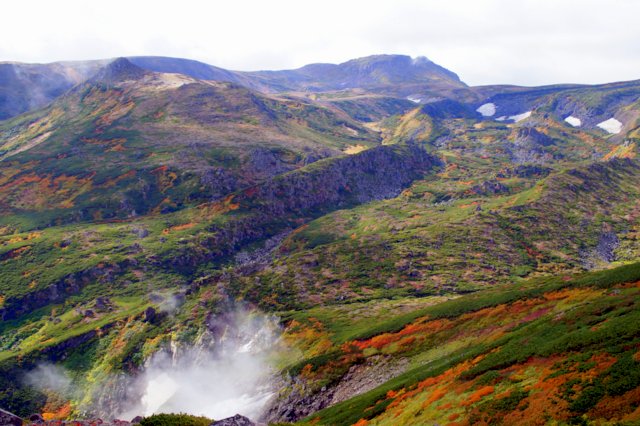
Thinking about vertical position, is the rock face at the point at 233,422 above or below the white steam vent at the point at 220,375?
above

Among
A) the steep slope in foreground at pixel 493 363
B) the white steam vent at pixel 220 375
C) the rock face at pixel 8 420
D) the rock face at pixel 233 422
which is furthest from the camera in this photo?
the white steam vent at pixel 220 375

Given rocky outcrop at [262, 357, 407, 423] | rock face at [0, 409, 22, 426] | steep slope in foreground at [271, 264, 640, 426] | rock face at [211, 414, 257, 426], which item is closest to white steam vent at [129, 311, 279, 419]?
rocky outcrop at [262, 357, 407, 423]

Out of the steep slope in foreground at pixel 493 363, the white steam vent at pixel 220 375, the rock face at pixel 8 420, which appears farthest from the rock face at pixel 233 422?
the white steam vent at pixel 220 375

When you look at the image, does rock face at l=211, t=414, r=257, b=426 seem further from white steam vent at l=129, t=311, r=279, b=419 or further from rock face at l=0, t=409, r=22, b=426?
white steam vent at l=129, t=311, r=279, b=419

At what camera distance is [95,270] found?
192750mm

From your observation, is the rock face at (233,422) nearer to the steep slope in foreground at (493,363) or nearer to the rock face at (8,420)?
the steep slope in foreground at (493,363)

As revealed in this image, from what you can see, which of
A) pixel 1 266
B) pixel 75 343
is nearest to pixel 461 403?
pixel 75 343

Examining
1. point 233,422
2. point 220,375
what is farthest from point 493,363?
point 220,375

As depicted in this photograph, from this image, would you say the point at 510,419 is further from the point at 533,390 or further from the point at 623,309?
the point at 623,309

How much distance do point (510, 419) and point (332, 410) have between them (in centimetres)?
3597

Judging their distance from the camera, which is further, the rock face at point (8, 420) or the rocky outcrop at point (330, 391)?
the rocky outcrop at point (330, 391)

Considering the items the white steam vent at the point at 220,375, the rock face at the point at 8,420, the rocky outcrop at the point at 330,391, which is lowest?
the white steam vent at the point at 220,375

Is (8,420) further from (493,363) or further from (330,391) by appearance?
(493,363)

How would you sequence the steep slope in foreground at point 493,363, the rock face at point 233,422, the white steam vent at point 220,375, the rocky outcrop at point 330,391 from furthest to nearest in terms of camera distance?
the white steam vent at point 220,375
the rocky outcrop at point 330,391
the rock face at point 233,422
the steep slope in foreground at point 493,363
